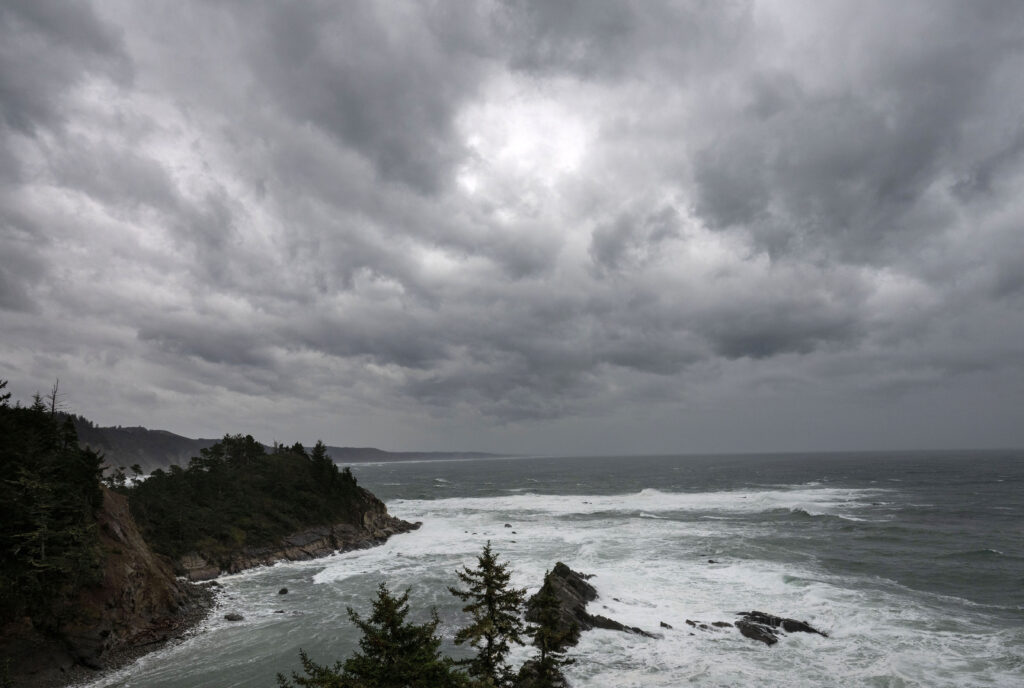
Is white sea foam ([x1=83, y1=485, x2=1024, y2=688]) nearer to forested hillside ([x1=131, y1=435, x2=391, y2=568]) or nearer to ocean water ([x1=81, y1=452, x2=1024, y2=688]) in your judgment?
ocean water ([x1=81, y1=452, x2=1024, y2=688])

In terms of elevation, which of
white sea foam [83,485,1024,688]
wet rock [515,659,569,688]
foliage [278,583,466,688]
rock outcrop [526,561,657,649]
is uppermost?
foliage [278,583,466,688]

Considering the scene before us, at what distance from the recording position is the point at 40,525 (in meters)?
29.2

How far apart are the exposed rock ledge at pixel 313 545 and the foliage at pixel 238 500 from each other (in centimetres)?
90

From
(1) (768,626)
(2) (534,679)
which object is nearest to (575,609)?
(1) (768,626)

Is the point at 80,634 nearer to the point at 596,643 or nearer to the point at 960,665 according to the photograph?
the point at 596,643

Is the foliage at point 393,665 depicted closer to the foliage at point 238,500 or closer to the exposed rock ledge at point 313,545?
the exposed rock ledge at point 313,545

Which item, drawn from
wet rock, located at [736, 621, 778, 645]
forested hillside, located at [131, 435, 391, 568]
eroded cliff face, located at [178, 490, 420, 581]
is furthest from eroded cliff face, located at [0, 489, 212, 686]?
wet rock, located at [736, 621, 778, 645]

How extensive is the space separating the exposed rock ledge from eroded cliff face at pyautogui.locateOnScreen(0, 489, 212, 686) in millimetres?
6934

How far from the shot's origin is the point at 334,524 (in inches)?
2719

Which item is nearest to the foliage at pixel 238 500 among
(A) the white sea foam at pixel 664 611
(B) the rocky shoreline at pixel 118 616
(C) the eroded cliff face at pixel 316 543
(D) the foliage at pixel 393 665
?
(C) the eroded cliff face at pixel 316 543

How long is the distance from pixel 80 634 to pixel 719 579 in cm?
4673

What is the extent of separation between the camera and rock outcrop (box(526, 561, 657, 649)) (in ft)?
111

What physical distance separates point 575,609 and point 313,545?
39.3 m

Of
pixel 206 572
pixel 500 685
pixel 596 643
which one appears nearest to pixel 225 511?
pixel 206 572
